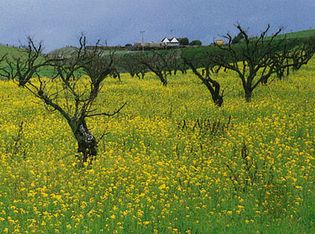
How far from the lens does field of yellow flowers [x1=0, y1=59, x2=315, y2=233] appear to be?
35.6 ft

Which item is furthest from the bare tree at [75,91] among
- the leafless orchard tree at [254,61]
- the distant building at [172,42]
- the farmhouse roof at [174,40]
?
the farmhouse roof at [174,40]

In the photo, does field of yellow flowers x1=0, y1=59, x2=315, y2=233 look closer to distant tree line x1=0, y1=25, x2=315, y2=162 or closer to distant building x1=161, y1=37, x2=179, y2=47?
distant tree line x1=0, y1=25, x2=315, y2=162

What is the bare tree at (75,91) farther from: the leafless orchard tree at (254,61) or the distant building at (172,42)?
the distant building at (172,42)

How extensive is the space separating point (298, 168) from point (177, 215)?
504cm

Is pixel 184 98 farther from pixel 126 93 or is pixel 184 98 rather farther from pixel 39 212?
pixel 39 212

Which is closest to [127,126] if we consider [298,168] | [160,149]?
[160,149]

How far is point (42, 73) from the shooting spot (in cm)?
9188

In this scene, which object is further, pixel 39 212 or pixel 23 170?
pixel 23 170

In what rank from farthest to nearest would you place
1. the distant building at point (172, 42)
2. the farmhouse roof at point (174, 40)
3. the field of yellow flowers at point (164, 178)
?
the farmhouse roof at point (174, 40)
the distant building at point (172, 42)
the field of yellow flowers at point (164, 178)

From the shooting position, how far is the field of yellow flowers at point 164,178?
10.9 m

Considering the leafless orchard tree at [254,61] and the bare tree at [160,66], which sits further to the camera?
the bare tree at [160,66]

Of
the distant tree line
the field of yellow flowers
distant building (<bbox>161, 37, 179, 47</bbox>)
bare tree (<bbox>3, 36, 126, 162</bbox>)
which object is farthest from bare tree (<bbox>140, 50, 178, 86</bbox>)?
distant building (<bbox>161, 37, 179, 47</bbox>)

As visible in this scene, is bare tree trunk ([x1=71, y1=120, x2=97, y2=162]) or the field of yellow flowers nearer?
the field of yellow flowers

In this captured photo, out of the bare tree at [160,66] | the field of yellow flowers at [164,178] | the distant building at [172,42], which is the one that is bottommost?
the field of yellow flowers at [164,178]
